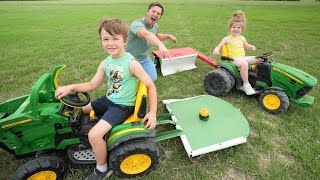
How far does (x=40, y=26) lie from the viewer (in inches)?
463

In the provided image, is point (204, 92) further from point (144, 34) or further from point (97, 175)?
point (97, 175)

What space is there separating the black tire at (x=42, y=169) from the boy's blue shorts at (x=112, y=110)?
609 millimetres

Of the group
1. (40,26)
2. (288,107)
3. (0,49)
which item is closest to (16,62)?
(0,49)

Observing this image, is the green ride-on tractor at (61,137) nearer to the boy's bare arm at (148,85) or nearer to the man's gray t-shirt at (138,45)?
the boy's bare arm at (148,85)

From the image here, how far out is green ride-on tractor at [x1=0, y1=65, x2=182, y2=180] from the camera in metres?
2.26

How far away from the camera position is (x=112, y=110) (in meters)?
2.54

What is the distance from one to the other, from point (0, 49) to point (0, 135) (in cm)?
613

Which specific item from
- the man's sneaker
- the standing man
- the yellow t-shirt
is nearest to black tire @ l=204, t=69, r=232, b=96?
the yellow t-shirt

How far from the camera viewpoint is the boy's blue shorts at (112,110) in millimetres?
2471

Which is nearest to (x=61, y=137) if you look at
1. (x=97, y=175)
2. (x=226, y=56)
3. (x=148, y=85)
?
(x=97, y=175)

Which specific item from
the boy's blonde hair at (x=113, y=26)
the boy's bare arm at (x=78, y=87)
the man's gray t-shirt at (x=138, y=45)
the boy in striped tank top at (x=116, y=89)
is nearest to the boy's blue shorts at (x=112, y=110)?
the boy in striped tank top at (x=116, y=89)

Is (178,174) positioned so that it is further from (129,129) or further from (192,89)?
(192,89)

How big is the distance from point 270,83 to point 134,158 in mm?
2660

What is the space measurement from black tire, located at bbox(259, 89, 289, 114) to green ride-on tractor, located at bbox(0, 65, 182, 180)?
2107 millimetres
